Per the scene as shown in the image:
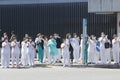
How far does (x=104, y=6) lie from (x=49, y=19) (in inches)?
280

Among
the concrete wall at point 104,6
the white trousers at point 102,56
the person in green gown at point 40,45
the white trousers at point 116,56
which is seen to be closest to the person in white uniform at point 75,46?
the white trousers at point 102,56

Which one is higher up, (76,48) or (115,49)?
(76,48)

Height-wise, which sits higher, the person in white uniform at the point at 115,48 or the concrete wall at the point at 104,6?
the concrete wall at the point at 104,6

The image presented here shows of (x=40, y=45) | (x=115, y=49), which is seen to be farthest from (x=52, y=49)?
(x=115, y=49)

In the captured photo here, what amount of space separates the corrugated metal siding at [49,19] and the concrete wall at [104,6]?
15.3ft

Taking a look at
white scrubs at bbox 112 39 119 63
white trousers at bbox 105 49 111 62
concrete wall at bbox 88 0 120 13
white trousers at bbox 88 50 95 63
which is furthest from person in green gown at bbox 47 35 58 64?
white scrubs at bbox 112 39 119 63

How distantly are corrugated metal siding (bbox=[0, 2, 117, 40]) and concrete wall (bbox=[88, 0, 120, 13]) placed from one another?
184 inches

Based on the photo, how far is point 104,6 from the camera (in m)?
28.3

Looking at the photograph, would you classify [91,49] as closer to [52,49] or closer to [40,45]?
[52,49]

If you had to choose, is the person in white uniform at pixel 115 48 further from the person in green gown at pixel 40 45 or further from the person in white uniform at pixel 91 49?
the person in green gown at pixel 40 45

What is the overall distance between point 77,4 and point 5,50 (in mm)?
10021

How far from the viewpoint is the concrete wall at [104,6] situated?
91.9 feet

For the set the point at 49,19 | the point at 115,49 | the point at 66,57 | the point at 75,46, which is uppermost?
the point at 49,19

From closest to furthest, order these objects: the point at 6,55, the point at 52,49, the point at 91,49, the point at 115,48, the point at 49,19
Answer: the point at 6,55, the point at 115,48, the point at 91,49, the point at 52,49, the point at 49,19
